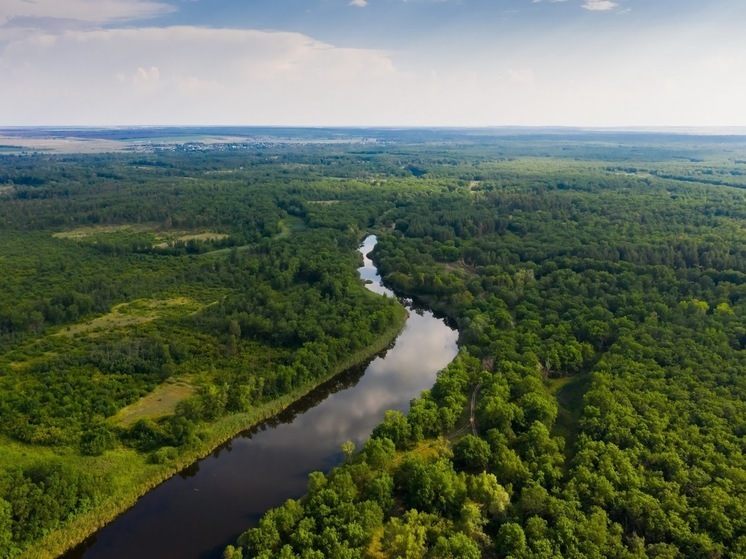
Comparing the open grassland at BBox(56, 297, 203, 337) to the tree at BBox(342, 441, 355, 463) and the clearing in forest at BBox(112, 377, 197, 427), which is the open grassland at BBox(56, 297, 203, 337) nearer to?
the clearing in forest at BBox(112, 377, 197, 427)

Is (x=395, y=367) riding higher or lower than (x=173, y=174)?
lower

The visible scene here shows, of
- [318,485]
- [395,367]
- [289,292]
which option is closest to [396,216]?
[289,292]

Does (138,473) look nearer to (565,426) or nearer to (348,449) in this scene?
(348,449)

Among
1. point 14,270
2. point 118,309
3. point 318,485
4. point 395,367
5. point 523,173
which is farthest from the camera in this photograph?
point 523,173

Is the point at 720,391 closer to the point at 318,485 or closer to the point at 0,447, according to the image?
the point at 318,485

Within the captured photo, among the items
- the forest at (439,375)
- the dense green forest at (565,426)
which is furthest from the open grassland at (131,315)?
the dense green forest at (565,426)

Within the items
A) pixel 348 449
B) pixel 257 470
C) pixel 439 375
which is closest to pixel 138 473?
pixel 257 470
